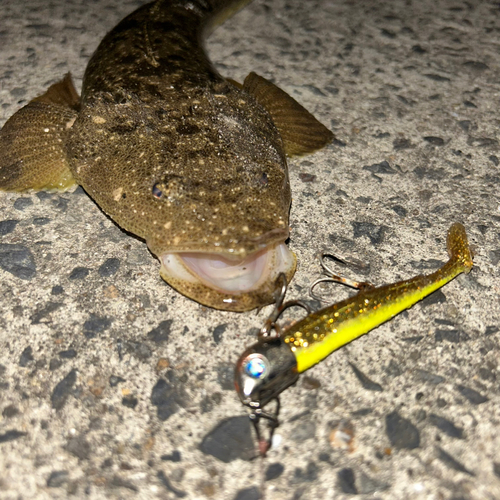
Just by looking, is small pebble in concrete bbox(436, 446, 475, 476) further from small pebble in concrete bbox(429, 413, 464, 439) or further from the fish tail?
the fish tail

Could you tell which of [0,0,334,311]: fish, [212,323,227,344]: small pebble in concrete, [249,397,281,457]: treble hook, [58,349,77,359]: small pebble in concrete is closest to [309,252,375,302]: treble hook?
[0,0,334,311]: fish

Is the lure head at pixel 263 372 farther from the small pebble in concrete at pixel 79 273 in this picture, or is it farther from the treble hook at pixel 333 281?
the small pebble in concrete at pixel 79 273

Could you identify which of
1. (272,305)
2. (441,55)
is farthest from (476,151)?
(272,305)

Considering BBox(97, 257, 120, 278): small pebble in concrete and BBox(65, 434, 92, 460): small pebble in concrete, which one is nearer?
BBox(65, 434, 92, 460): small pebble in concrete

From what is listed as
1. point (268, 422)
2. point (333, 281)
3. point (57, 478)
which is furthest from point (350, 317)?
point (57, 478)

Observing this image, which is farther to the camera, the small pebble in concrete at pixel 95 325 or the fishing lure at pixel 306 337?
the small pebble in concrete at pixel 95 325

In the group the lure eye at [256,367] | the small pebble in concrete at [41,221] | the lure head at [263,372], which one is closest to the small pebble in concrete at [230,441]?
the lure head at [263,372]
